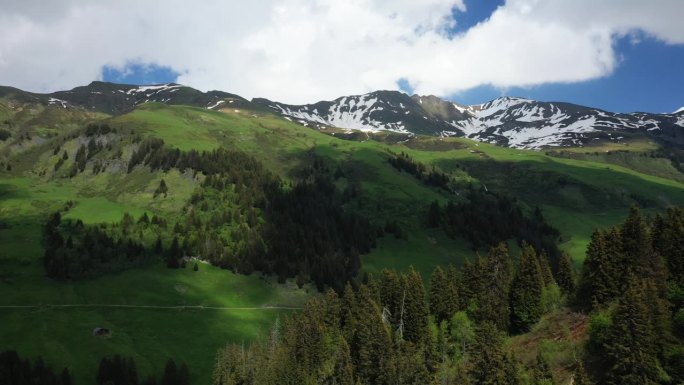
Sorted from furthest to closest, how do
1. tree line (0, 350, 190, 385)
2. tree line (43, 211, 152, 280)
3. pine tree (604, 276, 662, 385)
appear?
tree line (43, 211, 152, 280), tree line (0, 350, 190, 385), pine tree (604, 276, 662, 385)

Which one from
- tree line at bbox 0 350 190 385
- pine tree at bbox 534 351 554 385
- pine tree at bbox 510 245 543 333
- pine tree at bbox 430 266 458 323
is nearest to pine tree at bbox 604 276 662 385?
pine tree at bbox 534 351 554 385

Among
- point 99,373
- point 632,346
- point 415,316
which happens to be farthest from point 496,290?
point 99,373

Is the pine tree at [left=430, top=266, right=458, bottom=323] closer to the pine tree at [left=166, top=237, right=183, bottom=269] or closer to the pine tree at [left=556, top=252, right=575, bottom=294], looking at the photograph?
the pine tree at [left=556, top=252, right=575, bottom=294]

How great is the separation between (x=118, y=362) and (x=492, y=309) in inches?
3308

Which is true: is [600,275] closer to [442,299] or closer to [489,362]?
[489,362]

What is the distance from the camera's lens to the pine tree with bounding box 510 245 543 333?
8438cm

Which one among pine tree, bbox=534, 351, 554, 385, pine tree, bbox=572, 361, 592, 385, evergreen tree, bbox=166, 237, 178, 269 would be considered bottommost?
evergreen tree, bbox=166, 237, 178, 269

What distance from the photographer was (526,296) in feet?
280

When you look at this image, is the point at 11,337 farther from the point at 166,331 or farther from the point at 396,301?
the point at 396,301

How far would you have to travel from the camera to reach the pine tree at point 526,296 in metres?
84.4

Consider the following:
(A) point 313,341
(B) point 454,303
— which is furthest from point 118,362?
(B) point 454,303

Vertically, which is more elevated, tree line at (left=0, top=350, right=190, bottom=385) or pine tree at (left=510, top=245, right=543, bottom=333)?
pine tree at (left=510, top=245, right=543, bottom=333)

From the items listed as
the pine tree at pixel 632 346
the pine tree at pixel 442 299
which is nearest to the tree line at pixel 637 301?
the pine tree at pixel 632 346

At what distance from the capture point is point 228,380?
9850cm
